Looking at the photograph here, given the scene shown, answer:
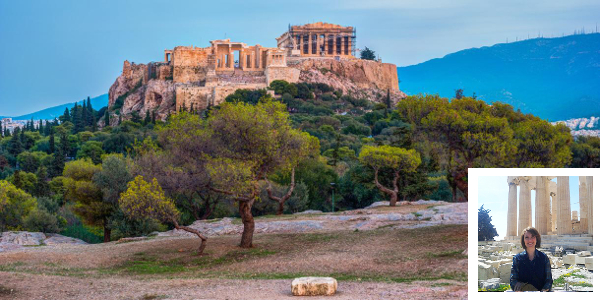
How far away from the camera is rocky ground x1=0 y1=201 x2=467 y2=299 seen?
17.0m

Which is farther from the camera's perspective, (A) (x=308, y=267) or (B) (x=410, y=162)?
(B) (x=410, y=162)

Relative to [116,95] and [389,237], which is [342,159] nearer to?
[389,237]

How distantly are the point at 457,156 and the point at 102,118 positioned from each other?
8494 cm

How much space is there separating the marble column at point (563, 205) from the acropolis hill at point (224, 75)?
84066mm

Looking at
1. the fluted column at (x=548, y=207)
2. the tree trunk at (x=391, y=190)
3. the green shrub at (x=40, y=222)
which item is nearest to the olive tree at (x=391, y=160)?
the tree trunk at (x=391, y=190)

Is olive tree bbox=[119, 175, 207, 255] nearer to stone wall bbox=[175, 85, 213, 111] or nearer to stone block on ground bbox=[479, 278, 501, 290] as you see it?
stone block on ground bbox=[479, 278, 501, 290]

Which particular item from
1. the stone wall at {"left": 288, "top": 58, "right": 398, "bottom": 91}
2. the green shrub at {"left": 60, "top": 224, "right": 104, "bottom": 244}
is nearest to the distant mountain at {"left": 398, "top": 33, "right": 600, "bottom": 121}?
the stone wall at {"left": 288, "top": 58, "right": 398, "bottom": 91}

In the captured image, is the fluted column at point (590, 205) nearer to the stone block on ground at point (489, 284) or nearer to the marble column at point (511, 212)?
the marble column at point (511, 212)

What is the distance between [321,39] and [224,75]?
3166 centimetres

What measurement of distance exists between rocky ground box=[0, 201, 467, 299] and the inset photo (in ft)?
10.8

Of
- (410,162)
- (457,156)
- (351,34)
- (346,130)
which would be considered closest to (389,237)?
(457,156)

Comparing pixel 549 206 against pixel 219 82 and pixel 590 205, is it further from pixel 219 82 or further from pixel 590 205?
pixel 219 82

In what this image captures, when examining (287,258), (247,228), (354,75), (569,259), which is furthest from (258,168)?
(354,75)

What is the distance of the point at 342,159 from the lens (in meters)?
58.5
